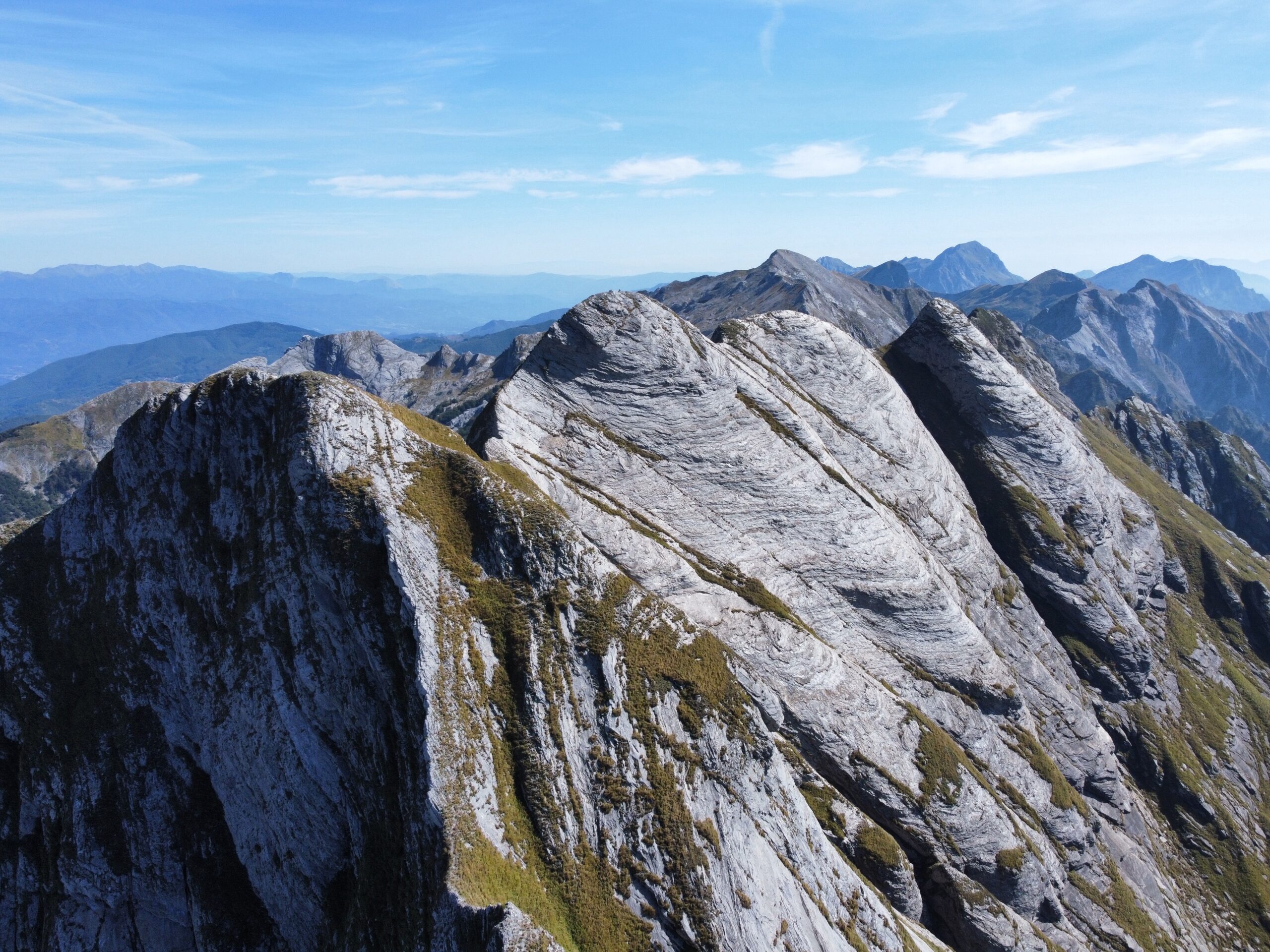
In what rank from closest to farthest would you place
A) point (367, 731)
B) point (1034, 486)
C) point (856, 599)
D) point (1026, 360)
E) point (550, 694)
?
point (367, 731)
point (550, 694)
point (856, 599)
point (1034, 486)
point (1026, 360)

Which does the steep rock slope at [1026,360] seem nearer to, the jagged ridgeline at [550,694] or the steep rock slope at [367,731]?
the jagged ridgeline at [550,694]

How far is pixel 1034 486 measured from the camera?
76.4m

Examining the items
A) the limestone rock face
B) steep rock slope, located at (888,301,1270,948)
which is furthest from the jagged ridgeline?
the limestone rock face

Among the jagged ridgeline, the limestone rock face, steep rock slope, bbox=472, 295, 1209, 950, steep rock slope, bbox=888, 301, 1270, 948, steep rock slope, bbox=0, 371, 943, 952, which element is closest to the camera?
steep rock slope, bbox=0, 371, 943, 952

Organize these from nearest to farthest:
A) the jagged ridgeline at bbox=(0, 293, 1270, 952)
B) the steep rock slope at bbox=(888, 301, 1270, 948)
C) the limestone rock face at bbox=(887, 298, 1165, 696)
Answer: the jagged ridgeline at bbox=(0, 293, 1270, 952), the steep rock slope at bbox=(888, 301, 1270, 948), the limestone rock face at bbox=(887, 298, 1165, 696)

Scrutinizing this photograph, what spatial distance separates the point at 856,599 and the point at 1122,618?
4541 cm

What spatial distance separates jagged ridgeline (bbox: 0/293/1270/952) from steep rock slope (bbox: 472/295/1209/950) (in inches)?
11.2

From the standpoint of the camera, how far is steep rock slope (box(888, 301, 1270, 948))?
71.2 m

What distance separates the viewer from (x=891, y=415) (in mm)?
68062

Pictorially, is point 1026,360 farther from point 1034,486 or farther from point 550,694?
point 550,694

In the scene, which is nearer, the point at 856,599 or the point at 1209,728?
the point at 856,599

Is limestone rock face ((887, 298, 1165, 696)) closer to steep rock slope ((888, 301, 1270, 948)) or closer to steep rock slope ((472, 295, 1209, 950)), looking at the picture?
steep rock slope ((888, 301, 1270, 948))

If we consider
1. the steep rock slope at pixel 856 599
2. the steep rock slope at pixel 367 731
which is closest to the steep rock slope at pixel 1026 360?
the steep rock slope at pixel 856 599

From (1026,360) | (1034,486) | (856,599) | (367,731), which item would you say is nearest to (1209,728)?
(1034,486)
